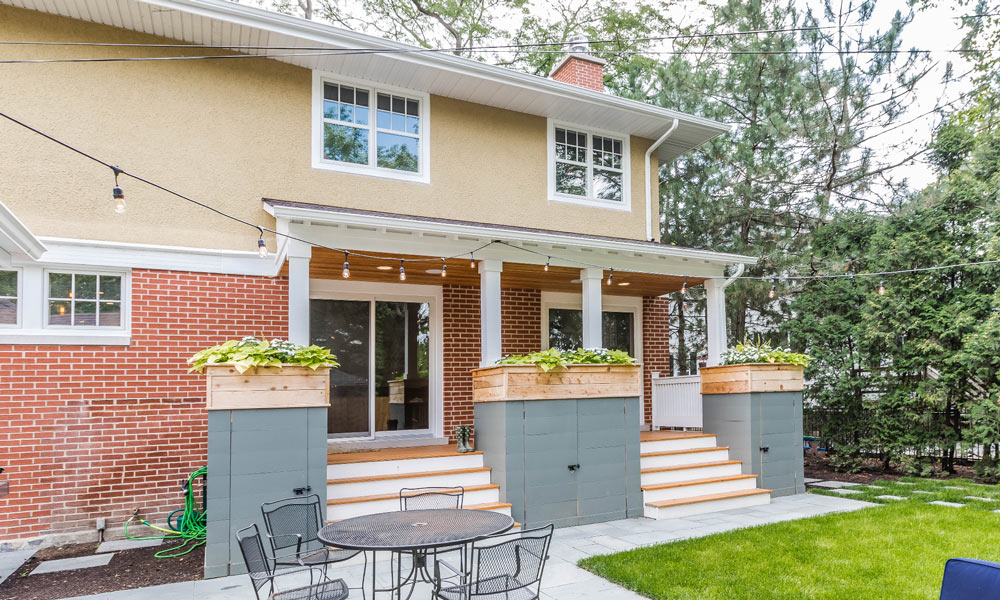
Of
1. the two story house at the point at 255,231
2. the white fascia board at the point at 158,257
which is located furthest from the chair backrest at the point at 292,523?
the white fascia board at the point at 158,257

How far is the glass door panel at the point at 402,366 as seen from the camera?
28.4ft

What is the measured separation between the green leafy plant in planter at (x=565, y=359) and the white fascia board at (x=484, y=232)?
1348mm

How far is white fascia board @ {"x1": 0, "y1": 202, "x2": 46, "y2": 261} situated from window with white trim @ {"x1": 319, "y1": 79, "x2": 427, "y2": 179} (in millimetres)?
3450

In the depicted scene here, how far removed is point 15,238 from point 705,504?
7.42 metres

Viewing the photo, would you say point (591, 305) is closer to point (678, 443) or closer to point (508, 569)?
point (678, 443)

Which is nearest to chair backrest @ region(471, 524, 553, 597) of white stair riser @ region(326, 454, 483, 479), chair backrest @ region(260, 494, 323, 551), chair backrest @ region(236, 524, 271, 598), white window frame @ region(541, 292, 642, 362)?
chair backrest @ region(236, 524, 271, 598)

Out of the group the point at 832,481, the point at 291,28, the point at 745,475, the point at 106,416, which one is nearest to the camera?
the point at 106,416

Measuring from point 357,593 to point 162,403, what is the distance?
11.7 ft

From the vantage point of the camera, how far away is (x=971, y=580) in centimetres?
263

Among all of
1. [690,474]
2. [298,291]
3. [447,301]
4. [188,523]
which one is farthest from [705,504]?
[188,523]

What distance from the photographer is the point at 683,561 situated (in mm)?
5336

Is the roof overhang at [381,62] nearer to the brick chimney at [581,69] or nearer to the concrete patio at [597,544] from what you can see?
the brick chimney at [581,69]

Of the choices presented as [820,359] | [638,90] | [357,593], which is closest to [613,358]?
[357,593]

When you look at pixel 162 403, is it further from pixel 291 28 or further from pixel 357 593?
pixel 291 28
